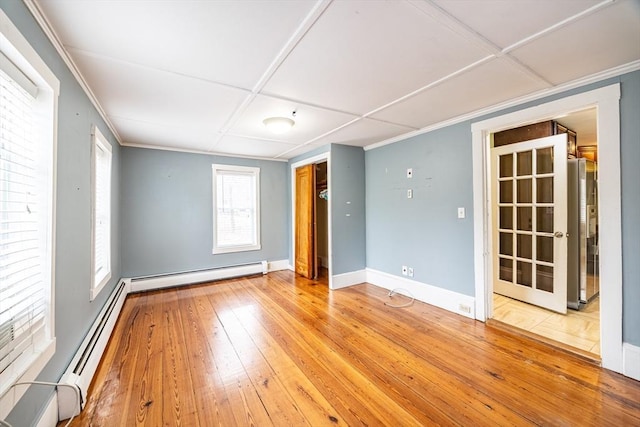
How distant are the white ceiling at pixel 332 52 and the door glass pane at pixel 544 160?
42.6 inches

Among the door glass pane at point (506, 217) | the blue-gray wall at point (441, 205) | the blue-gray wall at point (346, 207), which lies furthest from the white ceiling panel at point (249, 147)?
the door glass pane at point (506, 217)

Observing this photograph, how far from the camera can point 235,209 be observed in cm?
492

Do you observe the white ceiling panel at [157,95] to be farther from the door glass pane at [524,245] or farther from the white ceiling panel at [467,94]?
the door glass pane at [524,245]

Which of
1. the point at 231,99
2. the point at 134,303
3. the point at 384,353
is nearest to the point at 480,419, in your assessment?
the point at 384,353

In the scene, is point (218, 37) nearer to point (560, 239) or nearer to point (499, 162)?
point (499, 162)

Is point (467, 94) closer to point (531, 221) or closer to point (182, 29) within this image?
point (531, 221)

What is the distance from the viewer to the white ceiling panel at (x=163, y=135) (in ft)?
10.2

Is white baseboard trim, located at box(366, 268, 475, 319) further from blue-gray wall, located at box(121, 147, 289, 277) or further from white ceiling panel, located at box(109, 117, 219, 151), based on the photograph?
white ceiling panel, located at box(109, 117, 219, 151)

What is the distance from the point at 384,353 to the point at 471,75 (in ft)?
7.94

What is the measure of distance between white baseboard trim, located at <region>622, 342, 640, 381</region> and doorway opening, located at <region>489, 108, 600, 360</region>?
24.5 inches

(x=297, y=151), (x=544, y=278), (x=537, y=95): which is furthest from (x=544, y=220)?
(x=297, y=151)

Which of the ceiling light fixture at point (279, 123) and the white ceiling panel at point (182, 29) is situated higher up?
the white ceiling panel at point (182, 29)

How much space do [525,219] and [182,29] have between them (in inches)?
158

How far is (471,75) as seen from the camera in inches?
78.5
